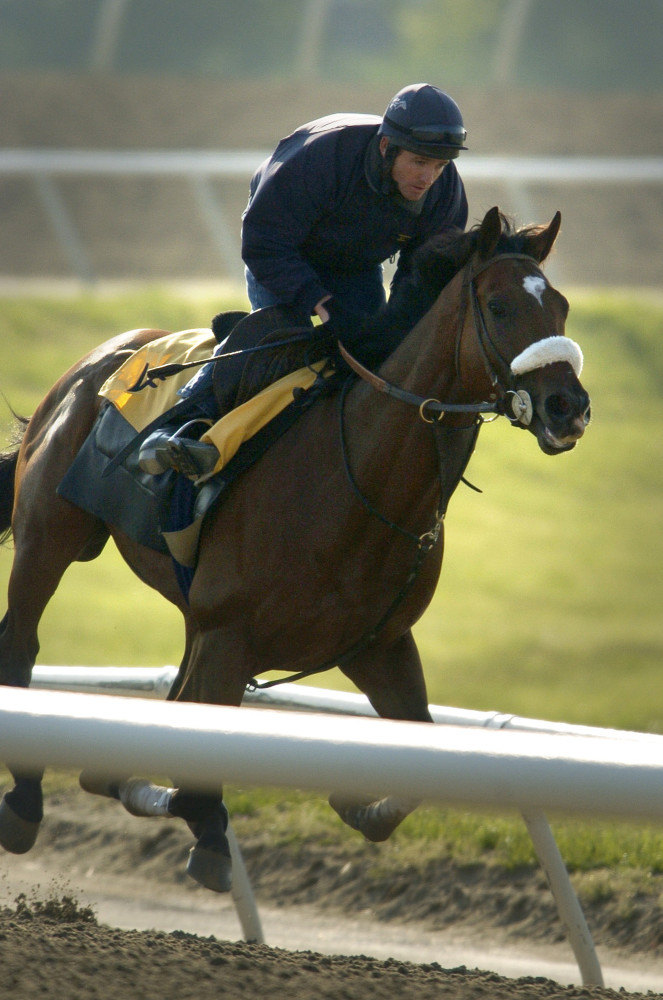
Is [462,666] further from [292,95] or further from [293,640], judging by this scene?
[292,95]

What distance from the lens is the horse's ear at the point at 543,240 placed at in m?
2.89

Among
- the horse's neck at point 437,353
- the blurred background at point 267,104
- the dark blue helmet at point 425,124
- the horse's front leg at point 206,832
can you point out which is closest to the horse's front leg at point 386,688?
the horse's front leg at point 206,832

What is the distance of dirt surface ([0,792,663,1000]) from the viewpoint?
2.09 metres

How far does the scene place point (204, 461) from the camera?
10.2ft

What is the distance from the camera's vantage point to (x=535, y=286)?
2.73m

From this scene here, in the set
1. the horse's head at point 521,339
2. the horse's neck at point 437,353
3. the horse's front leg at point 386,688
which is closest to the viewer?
the horse's head at point 521,339

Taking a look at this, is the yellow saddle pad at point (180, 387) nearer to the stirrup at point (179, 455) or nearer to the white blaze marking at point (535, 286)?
the stirrup at point (179, 455)

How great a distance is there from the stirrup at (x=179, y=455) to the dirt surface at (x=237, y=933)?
109 centimetres

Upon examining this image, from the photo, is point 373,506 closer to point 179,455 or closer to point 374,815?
point 179,455

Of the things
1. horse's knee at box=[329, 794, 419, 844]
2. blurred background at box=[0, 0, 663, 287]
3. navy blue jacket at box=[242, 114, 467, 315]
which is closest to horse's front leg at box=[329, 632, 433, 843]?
horse's knee at box=[329, 794, 419, 844]

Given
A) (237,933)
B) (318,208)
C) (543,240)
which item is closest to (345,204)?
(318,208)

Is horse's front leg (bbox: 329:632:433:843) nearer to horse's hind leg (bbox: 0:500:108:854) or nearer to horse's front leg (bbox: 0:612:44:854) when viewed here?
horse's front leg (bbox: 0:612:44:854)

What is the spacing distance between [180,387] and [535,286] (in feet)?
3.77

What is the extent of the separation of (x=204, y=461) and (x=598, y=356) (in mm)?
9733
